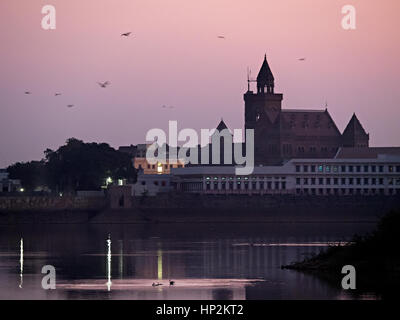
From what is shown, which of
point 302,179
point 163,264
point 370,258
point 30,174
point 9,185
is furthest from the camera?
point 30,174

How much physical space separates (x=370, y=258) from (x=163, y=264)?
42.2 ft

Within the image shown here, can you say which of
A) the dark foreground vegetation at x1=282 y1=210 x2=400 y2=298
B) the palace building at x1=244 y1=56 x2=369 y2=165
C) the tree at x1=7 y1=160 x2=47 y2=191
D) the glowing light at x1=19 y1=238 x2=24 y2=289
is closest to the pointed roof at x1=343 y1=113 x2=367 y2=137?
the palace building at x1=244 y1=56 x2=369 y2=165

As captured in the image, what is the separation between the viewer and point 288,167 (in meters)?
153

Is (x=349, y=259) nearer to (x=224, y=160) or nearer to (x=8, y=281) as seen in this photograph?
(x=8, y=281)

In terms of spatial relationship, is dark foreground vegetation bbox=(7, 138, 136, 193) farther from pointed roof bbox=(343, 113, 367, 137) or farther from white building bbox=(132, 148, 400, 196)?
pointed roof bbox=(343, 113, 367, 137)

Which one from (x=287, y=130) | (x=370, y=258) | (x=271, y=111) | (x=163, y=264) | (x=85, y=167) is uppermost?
(x=271, y=111)

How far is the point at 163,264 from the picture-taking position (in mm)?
69062

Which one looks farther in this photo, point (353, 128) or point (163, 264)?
point (353, 128)

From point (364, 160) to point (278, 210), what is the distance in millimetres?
16538

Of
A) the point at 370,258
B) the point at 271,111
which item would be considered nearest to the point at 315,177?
the point at 271,111

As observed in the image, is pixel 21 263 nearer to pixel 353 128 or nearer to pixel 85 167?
pixel 85 167
